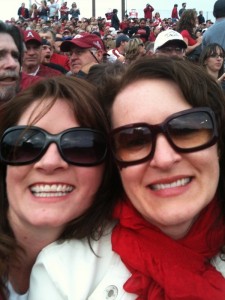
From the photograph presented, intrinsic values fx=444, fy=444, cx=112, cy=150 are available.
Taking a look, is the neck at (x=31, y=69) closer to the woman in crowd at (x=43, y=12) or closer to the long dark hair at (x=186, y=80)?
the long dark hair at (x=186, y=80)

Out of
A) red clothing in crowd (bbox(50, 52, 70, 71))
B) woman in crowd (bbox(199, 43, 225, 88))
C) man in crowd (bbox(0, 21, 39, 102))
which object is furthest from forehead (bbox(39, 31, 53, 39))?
man in crowd (bbox(0, 21, 39, 102))

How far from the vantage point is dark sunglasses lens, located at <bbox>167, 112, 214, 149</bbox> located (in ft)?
4.86

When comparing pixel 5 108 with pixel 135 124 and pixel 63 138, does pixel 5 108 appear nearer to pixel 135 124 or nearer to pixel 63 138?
pixel 63 138

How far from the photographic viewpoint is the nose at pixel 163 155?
1.47 metres

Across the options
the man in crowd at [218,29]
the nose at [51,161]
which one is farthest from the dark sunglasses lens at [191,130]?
the man in crowd at [218,29]

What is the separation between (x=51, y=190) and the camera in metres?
1.66

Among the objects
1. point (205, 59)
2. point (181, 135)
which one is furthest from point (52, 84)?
point (205, 59)

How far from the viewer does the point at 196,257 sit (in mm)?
1580

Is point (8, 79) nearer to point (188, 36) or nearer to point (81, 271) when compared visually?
point (81, 271)

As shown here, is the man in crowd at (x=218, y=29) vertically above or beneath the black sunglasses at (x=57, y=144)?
beneath

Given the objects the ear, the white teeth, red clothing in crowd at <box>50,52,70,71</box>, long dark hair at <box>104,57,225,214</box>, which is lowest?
red clothing in crowd at <box>50,52,70,71</box>

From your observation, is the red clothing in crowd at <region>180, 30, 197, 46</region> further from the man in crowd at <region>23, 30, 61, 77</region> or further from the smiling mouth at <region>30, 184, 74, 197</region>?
the smiling mouth at <region>30, 184, 74, 197</region>

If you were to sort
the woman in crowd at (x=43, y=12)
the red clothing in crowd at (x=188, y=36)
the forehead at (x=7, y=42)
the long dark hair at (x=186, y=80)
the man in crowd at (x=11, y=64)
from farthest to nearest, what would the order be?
the woman in crowd at (x=43, y=12), the red clothing in crowd at (x=188, y=36), the forehead at (x=7, y=42), the man in crowd at (x=11, y=64), the long dark hair at (x=186, y=80)

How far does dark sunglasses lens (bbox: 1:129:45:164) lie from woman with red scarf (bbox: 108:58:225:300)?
10.8 inches
